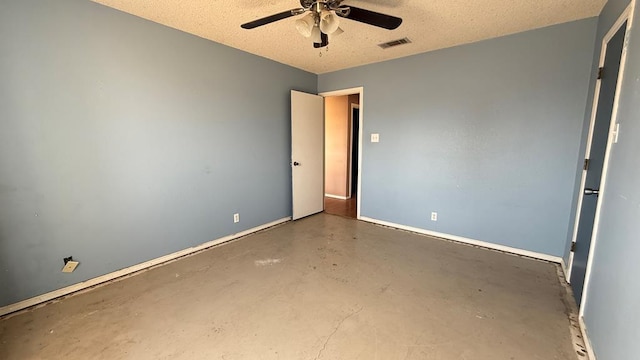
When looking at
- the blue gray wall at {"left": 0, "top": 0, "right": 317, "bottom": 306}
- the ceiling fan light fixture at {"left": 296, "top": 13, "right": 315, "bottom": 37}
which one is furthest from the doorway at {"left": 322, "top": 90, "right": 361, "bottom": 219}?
the ceiling fan light fixture at {"left": 296, "top": 13, "right": 315, "bottom": 37}

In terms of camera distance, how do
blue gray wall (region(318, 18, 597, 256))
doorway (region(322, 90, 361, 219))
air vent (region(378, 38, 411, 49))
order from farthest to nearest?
doorway (region(322, 90, 361, 219)), air vent (region(378, 38, 411, 49)), blue gray wall (region(318, 18, 597, 256))

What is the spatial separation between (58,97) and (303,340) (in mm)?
2600

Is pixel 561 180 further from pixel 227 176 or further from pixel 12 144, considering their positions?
pixel 12 144

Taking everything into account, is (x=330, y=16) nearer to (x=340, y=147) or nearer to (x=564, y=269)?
(x=564, y=269)

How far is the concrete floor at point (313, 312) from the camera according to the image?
5.28 ft

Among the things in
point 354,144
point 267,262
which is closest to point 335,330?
point 267,262

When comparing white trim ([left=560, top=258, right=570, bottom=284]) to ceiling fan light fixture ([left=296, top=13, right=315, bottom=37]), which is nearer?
ceiling fan light fixture ([left=296, top=13, right=315, bottom=37])

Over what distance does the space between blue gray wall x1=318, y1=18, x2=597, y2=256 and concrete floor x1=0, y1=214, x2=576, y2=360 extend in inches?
21.2

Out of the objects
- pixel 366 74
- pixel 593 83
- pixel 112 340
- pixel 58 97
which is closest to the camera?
pixel 112 340

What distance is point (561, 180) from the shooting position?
8.74ft

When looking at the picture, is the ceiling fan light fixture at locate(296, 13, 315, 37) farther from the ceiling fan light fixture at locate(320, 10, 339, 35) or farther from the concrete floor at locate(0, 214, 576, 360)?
the concrete floor at locate(0, 214, 576, 360)

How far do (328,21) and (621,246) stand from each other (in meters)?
Result: 2.12

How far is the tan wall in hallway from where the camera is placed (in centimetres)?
552

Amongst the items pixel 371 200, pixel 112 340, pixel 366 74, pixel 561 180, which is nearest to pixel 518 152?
pixel 561 180
